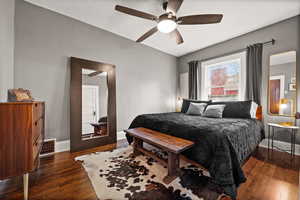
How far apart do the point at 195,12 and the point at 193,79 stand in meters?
2.19

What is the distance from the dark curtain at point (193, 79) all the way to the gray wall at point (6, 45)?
431 cm

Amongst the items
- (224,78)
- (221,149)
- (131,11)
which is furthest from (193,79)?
(221,149)

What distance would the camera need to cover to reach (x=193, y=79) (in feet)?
13.8

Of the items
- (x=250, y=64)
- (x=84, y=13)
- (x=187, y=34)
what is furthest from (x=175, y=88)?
(x=84, y=13)

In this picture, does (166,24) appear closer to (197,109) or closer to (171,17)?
(171,17)

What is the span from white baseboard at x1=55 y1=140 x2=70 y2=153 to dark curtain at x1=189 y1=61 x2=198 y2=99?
12.3 ft

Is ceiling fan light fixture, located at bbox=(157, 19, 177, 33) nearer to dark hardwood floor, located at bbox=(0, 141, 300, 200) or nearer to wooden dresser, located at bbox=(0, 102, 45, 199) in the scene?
wooden dresser, located at bbox=(0, 102, 45, 199)

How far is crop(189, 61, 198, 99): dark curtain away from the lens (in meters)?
4.15

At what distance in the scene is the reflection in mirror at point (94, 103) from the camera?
2.74 m

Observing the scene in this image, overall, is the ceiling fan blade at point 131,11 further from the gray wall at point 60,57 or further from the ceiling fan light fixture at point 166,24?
the gray wall at point 60,57

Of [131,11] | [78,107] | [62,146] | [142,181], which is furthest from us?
[78,107]

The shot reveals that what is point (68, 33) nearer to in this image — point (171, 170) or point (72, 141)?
point (72, 141)

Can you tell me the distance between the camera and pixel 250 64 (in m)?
2.96

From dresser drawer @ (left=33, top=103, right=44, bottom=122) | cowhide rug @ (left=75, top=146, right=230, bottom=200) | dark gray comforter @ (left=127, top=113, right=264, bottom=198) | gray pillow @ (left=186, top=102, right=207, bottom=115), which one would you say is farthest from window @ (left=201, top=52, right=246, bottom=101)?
dresser drawer @ (left=33, top=103, right=44, bottom=122)
